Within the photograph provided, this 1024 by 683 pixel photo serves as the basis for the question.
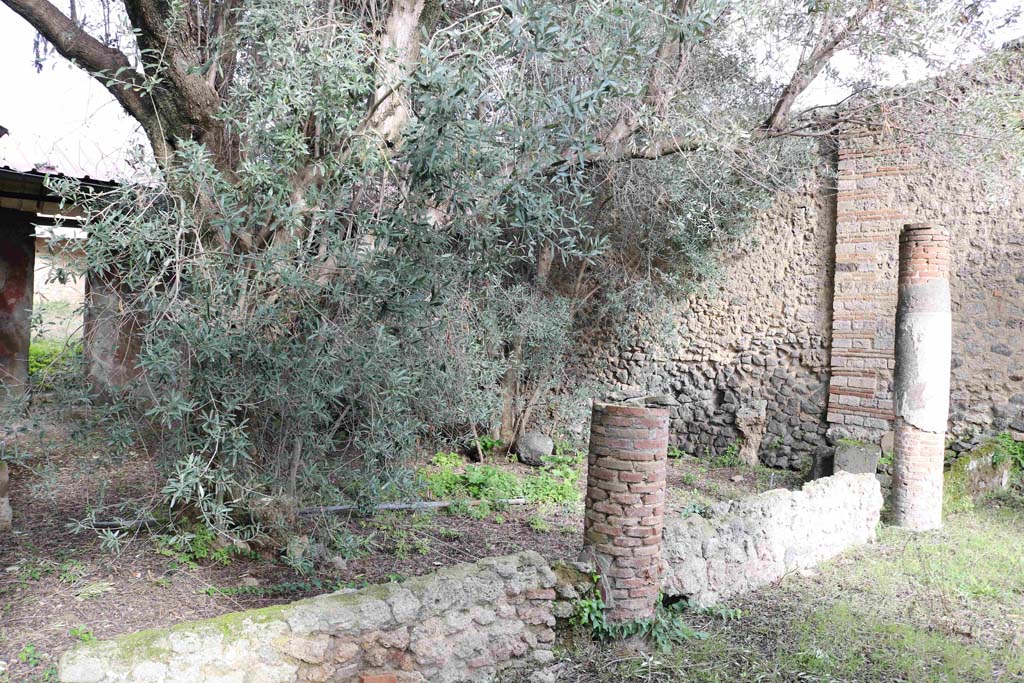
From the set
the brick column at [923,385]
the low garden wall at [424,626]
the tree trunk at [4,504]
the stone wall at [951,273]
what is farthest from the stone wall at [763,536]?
the tree trunk at [4,504]

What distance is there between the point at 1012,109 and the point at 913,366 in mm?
3100

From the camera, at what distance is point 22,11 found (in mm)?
4719

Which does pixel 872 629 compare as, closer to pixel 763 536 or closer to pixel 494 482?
pixel 763 536

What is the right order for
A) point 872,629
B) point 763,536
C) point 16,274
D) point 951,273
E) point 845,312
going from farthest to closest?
point 845,312 → point 16,274 → point 951,273 → point 763,536 → point 872,629

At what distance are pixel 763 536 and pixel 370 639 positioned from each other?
3.42m

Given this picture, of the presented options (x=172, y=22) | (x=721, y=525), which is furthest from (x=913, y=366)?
(x=172, y=22)

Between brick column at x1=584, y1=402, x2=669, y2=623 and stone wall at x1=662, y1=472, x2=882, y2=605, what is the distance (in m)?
0.46

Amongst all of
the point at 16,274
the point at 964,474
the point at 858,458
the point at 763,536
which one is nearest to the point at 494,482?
the point at 763,536

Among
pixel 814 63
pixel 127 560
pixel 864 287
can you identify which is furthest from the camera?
pixel 864 287

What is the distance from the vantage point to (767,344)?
34.6 feet

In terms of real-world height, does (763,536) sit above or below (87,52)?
below

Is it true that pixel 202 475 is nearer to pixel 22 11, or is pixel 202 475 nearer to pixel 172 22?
pixel 172 22

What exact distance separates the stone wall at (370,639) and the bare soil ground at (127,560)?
3.34 feet

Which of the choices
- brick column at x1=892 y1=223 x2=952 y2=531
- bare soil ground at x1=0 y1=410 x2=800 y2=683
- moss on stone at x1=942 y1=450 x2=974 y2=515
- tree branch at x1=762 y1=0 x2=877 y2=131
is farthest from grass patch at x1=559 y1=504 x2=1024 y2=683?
tree branch at x1=762 y1=0 x2=877 y2=131
